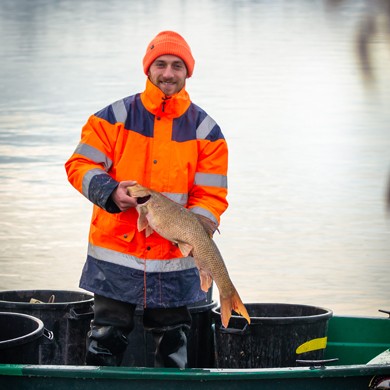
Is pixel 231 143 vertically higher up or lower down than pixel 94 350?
higher up

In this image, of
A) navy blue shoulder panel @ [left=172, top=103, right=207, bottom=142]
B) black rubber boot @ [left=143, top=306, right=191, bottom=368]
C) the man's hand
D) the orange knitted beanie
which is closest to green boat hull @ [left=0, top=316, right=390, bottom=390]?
black rubber boot @ [left=143, top=306, right=191, bottom=368]

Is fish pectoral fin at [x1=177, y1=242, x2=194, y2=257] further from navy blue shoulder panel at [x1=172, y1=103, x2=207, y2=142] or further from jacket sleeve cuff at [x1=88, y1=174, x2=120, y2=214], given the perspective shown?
navy blue shoulder panel at [x1=172, y1=103, x2=207, y2=142]

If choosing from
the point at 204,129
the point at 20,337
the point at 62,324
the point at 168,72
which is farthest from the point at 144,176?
the point at 62,324

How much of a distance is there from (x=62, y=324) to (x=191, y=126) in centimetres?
110

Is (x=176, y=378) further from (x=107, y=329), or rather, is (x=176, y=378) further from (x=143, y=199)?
(x=143, y=199)

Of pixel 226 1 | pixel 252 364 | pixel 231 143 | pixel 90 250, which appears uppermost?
pixel 226 1

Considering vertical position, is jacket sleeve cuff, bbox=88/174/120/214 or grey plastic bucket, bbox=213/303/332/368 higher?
jacket sleeve cuff, bbox=88/174/120/214

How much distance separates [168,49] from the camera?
15.8 ft

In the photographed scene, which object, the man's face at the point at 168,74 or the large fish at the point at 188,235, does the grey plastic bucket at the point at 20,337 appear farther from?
the man's face at the point at 168,74

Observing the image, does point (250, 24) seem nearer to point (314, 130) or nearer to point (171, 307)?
point (314, 130)

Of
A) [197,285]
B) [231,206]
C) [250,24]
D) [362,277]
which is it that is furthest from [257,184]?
[250,24]

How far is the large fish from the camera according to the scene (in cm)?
462

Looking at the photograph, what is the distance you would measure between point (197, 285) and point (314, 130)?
32.8ft

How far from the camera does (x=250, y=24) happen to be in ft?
83.5
